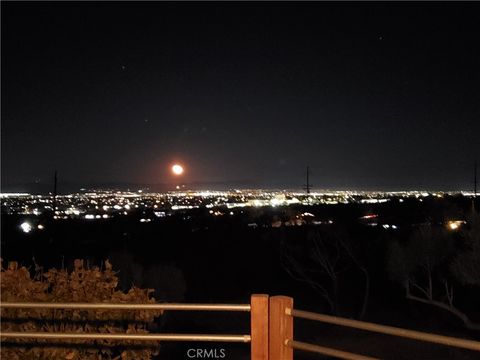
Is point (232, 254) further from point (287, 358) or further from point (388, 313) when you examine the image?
point (287, 358)

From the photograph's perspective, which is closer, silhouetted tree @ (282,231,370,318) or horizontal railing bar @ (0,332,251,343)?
horizontal railing bar @ (0,332,251,343)

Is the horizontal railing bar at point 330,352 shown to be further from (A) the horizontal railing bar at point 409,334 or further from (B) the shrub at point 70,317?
(B) the shrub at point 70,317

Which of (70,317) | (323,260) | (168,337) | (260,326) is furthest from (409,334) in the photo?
(323,260)

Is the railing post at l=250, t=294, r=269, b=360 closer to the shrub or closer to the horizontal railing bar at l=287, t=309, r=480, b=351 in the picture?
the horizontal railing bar at l=287, t=309, r=480, b=351

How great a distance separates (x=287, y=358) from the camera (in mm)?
3645

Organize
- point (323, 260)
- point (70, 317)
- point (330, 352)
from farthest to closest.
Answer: point (323, 260) < point (70, 317) < point (330, 352)

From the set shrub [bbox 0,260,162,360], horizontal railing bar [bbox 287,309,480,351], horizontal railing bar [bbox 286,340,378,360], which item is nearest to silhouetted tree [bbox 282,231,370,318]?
shrub [bbox 0,260,162,360]

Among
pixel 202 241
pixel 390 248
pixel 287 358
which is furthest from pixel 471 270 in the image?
pixel 202 241

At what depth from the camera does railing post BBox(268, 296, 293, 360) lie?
363 cm

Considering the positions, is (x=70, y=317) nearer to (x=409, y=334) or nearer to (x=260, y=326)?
(x=260, y=326)

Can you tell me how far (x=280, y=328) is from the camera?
3.65 meters

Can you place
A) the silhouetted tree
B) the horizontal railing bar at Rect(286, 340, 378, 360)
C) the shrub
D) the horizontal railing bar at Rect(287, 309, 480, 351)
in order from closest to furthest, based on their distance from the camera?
the horizontal railing bar at Rect(287, 309, 480, 351) → the horizontal railing bar at Rect(286, 340, 378, 360) → the shrub → the silhouetted tree

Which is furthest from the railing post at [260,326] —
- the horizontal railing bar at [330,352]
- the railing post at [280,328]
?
the horizontal railing bar at [330,352]

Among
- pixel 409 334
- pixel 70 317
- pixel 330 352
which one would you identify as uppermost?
pixel 409 334
